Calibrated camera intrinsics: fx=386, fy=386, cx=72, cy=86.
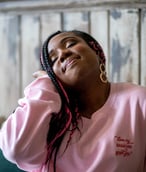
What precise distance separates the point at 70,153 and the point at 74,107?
131 millimetres

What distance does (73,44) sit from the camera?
42.3 inches

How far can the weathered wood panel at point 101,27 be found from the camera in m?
1.54

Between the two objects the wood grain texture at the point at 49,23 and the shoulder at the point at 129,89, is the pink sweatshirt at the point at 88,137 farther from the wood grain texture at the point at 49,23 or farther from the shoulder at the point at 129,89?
the wood grain texture at the point at 49,23

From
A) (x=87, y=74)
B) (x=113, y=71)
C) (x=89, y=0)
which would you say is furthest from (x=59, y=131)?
(x=89, y=0)

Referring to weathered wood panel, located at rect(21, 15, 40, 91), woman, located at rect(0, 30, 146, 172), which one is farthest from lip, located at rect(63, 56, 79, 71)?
weathered wood panel, located at rect(21, 15, 40, 91)

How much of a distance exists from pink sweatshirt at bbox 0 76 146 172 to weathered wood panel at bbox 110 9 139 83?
478mm

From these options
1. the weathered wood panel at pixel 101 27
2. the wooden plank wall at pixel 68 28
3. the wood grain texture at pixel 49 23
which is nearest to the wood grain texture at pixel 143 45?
the wooden plank wall at pixel 68 28

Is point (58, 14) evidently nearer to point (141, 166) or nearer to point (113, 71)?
point (113, 71)

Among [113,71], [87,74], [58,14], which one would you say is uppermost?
[58,14]

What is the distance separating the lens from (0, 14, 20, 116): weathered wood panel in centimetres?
170

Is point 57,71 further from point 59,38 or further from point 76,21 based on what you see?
point 76,21

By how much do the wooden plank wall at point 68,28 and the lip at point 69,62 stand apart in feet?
1.74

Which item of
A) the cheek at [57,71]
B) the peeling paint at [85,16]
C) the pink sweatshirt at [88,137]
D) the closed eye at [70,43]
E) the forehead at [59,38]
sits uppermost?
the peeling paint at [85,16]

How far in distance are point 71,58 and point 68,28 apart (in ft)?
1.98
